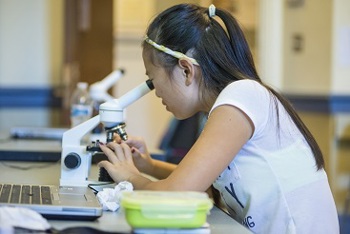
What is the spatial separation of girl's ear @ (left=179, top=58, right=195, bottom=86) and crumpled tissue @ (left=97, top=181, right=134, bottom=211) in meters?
0.29

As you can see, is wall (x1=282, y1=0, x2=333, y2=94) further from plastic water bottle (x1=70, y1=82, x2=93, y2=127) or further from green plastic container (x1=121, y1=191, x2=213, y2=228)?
green plastic container (x1=121, y1=191, x2=213, y2=228)

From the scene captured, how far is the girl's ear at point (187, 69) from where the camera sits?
1595 millimetres

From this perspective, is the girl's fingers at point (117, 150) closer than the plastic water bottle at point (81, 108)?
Yes

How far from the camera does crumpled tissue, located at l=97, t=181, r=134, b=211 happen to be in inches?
54.4

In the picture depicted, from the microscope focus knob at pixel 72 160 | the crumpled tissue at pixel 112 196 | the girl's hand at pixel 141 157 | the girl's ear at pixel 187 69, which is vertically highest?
the girl's ear at pixel 187 69

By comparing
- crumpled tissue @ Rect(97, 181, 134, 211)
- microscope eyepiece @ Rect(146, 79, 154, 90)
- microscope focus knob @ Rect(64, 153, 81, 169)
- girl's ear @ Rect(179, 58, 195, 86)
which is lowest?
microscope focus knob @ Rect(64, 153, 81, 169)

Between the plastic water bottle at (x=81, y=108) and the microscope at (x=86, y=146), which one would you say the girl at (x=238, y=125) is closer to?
the microscope at (x=86, y=146)

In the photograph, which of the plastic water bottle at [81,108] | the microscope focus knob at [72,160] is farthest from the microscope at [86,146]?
the plastic water bottle at [81,108]

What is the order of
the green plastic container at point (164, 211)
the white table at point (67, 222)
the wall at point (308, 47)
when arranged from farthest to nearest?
1. the wall at point (308, 47)
2. the white table at point (67, 222)
3. the green plastic container at point (164, 211)

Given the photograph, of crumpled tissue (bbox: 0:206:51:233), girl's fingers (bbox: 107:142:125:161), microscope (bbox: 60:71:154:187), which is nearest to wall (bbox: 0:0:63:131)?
microscope (bbox: 60:71:154:187)

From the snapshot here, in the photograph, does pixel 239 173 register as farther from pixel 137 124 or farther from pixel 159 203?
pixel 137 124

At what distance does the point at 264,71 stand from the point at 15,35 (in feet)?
5.80

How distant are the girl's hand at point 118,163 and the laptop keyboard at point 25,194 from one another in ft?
0.49

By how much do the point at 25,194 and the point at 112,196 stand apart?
17 cm
